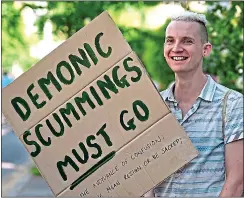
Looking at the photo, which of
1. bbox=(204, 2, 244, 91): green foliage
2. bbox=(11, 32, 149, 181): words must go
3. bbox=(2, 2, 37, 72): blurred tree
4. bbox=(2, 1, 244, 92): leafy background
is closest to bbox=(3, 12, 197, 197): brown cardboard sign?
bbox=(11, 32, 149, 181): words must go

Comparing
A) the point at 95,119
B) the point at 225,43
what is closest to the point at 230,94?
the point at 95,119

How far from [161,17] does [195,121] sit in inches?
122

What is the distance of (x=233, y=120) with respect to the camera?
1.91 m

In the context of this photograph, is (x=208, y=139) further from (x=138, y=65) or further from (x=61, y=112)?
(x=61, y=112)

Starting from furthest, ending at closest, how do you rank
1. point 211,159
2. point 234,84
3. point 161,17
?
point 161,17 → point 234,84 → point 211,159

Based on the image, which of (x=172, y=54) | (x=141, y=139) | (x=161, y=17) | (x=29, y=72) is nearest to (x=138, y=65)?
(x=172, y=54)

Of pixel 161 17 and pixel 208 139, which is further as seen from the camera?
pixel 161 17

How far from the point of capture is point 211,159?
192 cm

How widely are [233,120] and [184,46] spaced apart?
0.30 meters

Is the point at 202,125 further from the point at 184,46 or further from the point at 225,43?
the point at 225,43

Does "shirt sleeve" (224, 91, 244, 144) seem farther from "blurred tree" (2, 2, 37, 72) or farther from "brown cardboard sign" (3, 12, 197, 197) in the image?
"blurred tree" (2, 2, 37, 72)

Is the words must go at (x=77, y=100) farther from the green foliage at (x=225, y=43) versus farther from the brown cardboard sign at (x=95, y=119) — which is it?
the green foliage at (x=225, y=43)

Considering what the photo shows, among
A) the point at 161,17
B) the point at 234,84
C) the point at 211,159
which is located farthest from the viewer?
the point at 161,17

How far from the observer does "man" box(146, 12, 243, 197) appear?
6.29 feet
